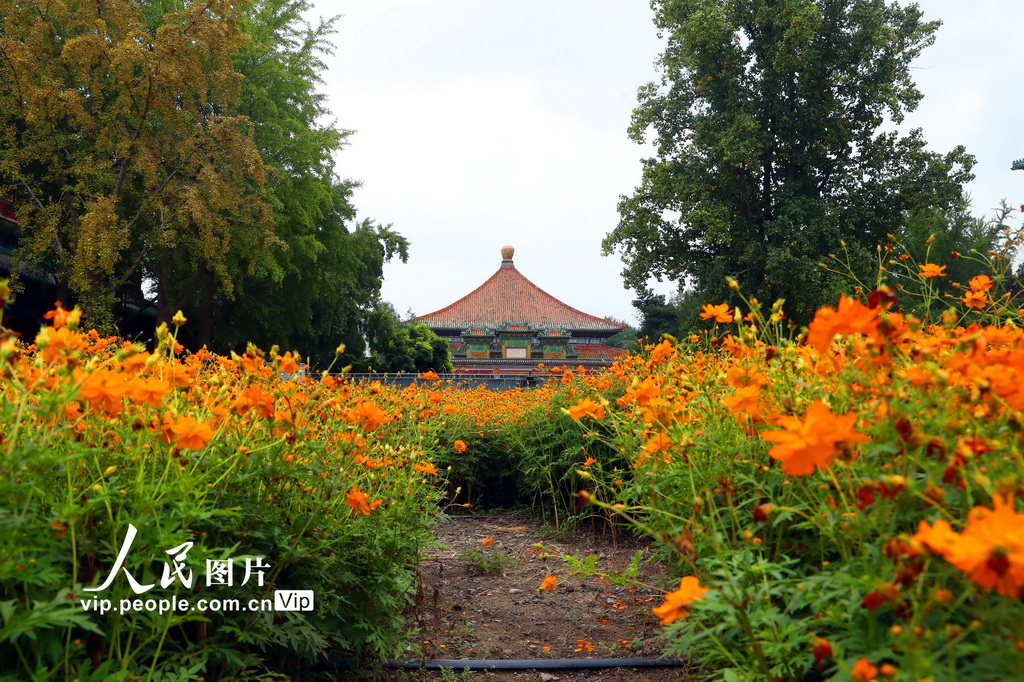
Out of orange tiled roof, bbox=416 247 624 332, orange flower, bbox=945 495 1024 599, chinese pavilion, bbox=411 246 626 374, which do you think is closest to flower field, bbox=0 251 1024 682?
orange flower, bbox=945 495 1024 599

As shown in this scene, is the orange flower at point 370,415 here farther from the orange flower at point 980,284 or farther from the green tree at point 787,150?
the green tree at point 787,150

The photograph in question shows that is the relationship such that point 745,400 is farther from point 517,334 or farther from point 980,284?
point 517,334

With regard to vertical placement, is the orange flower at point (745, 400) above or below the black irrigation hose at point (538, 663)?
above

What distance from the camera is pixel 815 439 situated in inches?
32.7

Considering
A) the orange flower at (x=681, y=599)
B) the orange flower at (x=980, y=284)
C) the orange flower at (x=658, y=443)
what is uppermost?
the orange flower at (x=980, y=284)

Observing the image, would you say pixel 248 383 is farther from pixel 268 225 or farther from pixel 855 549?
pixel 268 225

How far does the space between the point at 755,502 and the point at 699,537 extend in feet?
0.57

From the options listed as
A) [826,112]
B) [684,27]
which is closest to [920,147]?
[826,112]

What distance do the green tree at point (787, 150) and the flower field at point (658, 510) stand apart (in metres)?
12.0

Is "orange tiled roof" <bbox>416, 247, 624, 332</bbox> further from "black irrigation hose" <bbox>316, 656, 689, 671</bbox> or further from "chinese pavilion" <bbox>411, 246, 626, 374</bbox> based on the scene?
"black irrigation hose" <bbox>316, 656, 689, 671</bbox>

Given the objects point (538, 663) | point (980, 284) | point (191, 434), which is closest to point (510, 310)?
point (538, 663)

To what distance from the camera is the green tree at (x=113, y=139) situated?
10.4 metres

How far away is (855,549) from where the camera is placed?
116 centimetres

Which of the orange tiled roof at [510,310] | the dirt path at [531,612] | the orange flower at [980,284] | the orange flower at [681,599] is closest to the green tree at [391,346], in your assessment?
Result: the orange tiled roof at [510,310]
